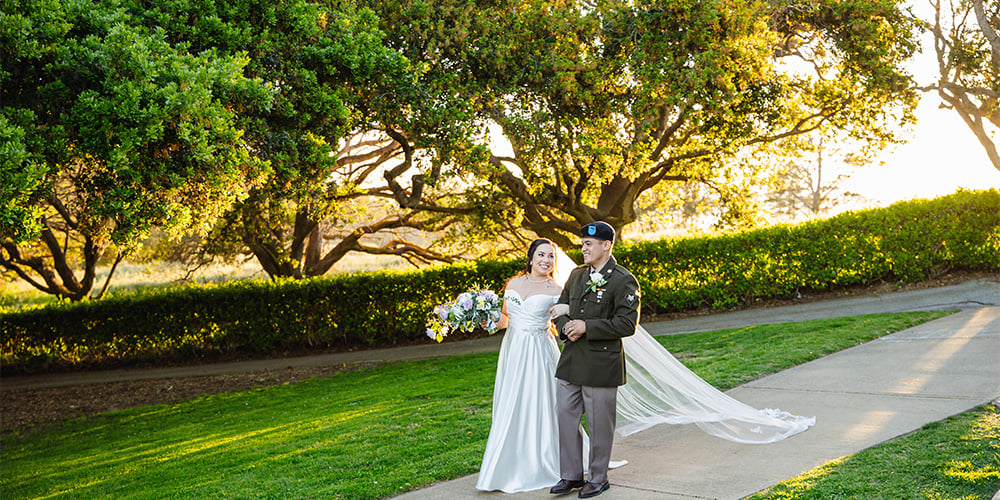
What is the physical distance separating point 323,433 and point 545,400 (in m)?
3.71

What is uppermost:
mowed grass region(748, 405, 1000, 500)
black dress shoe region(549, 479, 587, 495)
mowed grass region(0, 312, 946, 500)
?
mowed grass region(748, 405, 1000, 500)

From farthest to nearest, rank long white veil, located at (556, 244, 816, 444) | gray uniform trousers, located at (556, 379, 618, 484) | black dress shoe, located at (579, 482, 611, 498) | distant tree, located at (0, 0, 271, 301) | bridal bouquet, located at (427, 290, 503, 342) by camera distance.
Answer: distant tree, located at (0, 0, 271, 301) < long white veil, located at (556, 244, 816, 444) < bridal bouquet, located at (427, 290, 503, 342) < gray uniform trousers, located at (556, 379, 618, 484) < black dress shoe, located at (579, 482, 611, 498)

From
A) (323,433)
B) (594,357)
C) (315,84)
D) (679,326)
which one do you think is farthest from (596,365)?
(679,326)

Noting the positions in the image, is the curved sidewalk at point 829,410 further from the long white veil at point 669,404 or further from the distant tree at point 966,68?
the distant tree at point 966,68

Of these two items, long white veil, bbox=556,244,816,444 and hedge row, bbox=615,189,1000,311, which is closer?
long white veil, bbox=556,244,816,444

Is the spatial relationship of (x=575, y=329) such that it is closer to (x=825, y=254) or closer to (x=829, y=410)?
(x=829, y=410)

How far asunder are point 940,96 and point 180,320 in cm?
1804

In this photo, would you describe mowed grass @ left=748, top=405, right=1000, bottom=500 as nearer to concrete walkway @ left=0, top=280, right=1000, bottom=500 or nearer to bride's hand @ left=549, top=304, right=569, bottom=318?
concrete walkway @ left=0, top=280, right=1000, bottom=500

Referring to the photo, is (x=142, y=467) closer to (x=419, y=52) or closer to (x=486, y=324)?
(x=486, y=324)

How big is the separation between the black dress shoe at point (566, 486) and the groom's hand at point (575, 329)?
3.31 ft

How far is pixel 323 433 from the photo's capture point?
8.49m

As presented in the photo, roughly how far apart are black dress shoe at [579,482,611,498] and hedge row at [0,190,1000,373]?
10.5m

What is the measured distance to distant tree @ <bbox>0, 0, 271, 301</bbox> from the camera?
7.52 m


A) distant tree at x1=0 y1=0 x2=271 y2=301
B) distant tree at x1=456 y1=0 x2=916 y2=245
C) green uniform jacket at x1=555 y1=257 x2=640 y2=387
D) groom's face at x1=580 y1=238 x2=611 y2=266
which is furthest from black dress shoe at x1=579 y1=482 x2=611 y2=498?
distant tree at x1=456 y1=0 x2=916 y2=245
